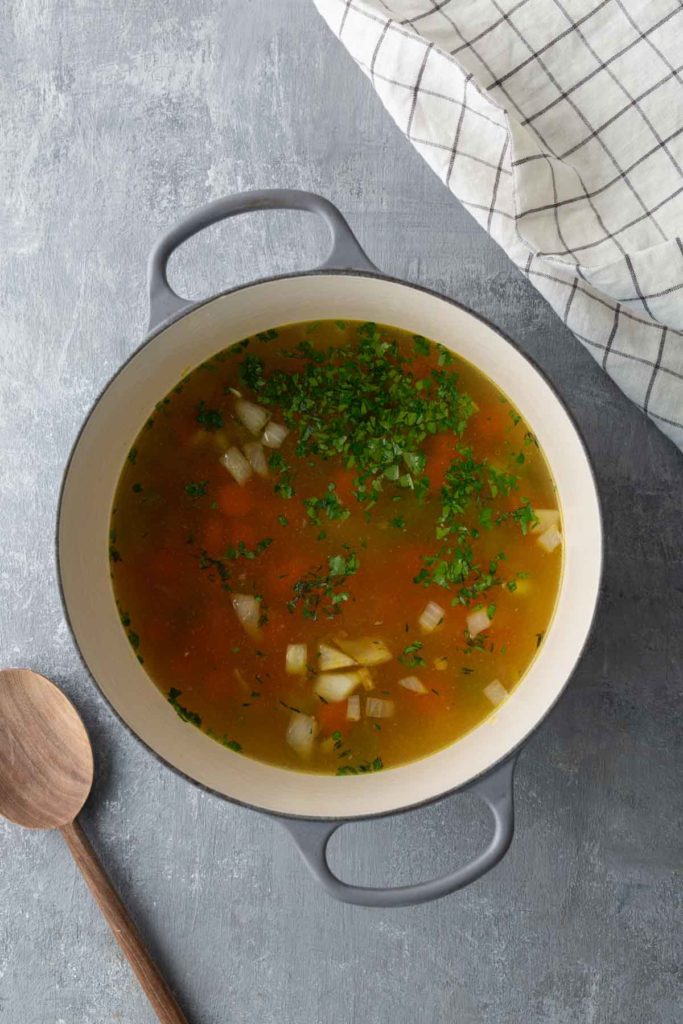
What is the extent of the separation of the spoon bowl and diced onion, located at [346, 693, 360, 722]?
54 cm

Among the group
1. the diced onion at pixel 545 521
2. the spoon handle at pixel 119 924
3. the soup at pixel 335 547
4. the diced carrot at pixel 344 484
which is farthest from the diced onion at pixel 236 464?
the spoon handle at pixel 119 924

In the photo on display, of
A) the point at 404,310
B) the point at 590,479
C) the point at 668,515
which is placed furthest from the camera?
the point at 668,515

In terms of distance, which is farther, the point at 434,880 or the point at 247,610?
the point at 247,610

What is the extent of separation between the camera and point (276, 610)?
1.75m

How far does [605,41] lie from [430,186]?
411mm

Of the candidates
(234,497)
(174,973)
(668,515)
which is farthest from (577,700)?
(174,973)

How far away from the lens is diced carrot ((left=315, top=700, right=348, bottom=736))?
5.77 feet

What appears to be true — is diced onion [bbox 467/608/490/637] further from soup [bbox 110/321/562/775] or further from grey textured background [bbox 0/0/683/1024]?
grey textured background [bbox 0/0/683/1024]

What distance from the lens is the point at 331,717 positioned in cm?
176

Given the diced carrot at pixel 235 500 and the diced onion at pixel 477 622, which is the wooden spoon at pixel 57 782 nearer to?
the diced carrot at pixel 235 500

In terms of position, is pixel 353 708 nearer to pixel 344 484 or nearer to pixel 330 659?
pixel 330 659

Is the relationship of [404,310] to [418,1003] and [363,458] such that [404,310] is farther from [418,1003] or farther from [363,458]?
[418,1003]

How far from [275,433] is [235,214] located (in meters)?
0.41

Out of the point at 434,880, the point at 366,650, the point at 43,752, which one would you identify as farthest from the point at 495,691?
the point at 43,752
